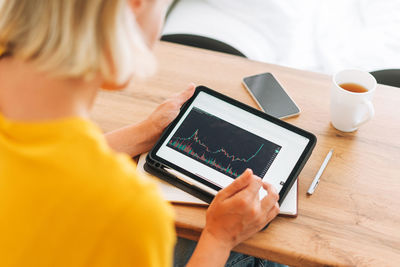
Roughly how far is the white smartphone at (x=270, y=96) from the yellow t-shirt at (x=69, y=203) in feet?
1.63

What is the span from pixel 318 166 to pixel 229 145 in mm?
187

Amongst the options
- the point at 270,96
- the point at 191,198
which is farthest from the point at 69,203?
the point at 270,96

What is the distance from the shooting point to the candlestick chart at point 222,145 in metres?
0.82

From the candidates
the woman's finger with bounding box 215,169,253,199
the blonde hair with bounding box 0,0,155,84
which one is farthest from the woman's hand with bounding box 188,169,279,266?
the blonde hair with bounding box 0,0,155,84

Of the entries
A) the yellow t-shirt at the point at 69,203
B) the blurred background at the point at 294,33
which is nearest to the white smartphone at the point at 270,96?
the blurred background at the point at 294,33

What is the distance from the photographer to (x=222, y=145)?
2.80 ft

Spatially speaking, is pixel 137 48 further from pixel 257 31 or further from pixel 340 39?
pixel 340 39

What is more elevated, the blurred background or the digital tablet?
the digital tablet

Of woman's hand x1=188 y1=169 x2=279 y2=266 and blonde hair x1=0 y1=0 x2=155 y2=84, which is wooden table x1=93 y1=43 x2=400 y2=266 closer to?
woman's hand x1=188 y1=169 x2=279 y2=266

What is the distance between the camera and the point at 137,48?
1.83ft

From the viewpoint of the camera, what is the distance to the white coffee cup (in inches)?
33.8

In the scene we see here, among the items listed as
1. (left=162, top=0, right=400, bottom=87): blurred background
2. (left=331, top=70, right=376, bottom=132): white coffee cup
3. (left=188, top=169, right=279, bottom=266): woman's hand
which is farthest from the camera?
(left=162, top=0, right=400, bottom=87): blurred background

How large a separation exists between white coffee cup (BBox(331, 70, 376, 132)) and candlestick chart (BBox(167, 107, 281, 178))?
17cm

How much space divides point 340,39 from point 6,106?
1.19 metres
